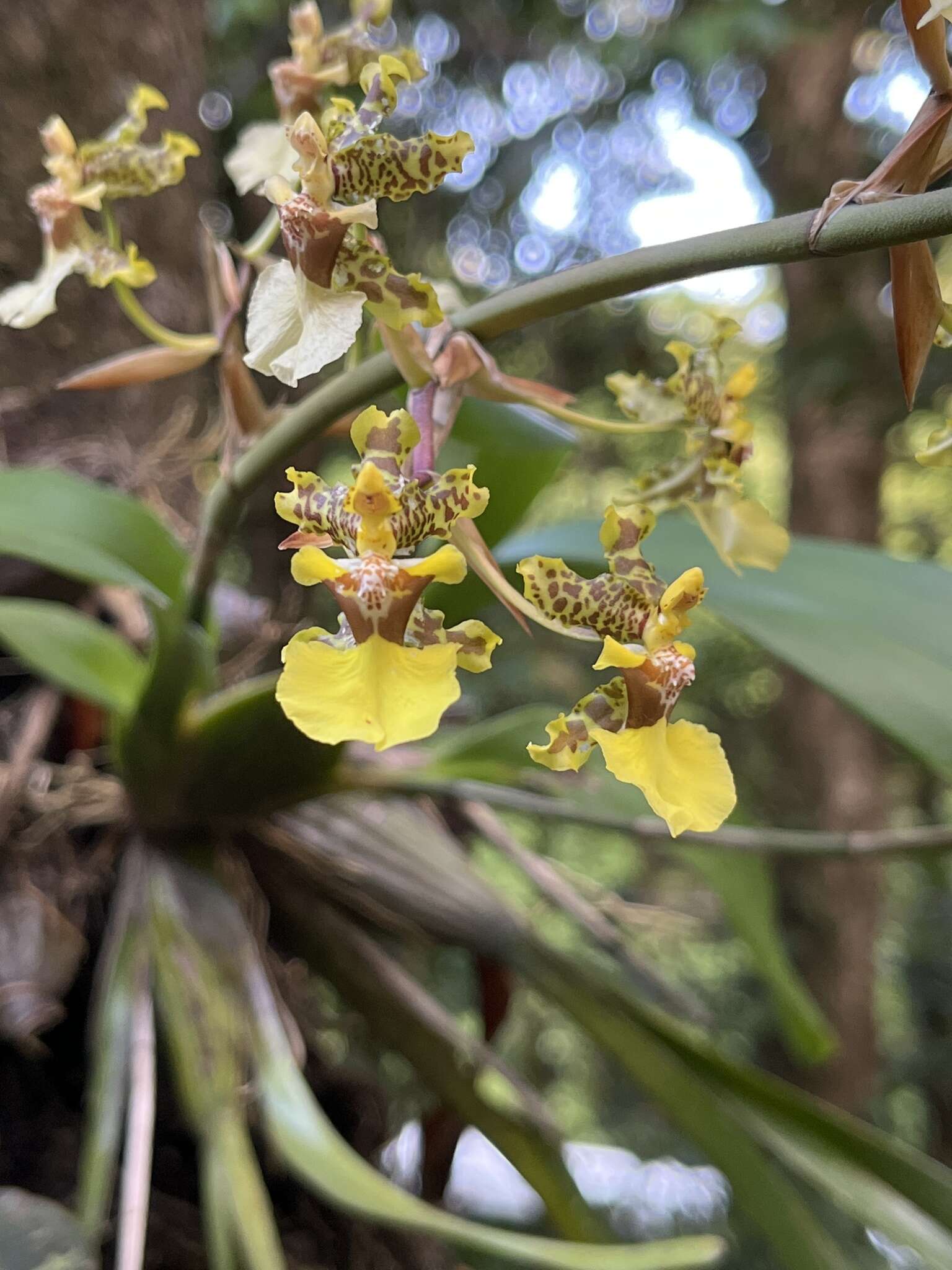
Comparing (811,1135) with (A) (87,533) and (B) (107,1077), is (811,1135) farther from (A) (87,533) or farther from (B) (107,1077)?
(A) (87,533)

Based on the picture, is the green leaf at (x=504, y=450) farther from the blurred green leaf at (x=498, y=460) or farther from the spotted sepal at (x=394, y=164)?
the spotted sepal at (x=394, y=164)

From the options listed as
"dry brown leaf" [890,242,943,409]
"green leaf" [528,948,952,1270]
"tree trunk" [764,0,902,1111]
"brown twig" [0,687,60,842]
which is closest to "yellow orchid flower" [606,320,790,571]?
"dry brown leaf" [890,242,943,409]

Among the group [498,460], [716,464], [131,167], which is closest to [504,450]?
[498,460]

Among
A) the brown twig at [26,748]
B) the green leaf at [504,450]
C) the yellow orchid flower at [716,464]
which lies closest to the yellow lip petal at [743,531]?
the yellow orchid flower at [716,464]

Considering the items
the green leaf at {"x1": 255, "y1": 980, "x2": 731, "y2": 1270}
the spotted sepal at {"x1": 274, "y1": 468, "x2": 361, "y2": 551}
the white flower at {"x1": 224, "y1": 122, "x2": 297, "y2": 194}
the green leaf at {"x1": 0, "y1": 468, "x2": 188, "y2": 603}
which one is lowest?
the green leaf at {"x1": 255, "y1": 980, "x2": 731, "y2": 1270}

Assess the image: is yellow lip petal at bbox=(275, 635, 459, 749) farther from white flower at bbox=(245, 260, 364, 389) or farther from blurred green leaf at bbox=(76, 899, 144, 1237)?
blurred green leaf at bbox=(76, 899, 144, 1237)

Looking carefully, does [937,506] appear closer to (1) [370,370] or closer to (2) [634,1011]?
(2) [634,1011]

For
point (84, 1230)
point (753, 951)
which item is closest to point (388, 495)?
point (84, 1230)
